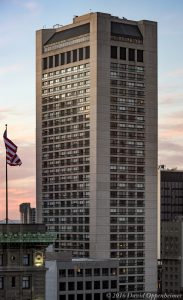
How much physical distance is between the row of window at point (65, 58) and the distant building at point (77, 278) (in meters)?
40.1

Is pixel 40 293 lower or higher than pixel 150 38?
lower

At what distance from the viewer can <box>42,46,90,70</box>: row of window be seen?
153775 millimetres

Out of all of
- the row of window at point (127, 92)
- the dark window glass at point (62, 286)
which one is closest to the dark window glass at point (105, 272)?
the dark window glass at point (62, 286)

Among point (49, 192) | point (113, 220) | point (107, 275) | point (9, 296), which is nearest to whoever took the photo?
point (9, 296)

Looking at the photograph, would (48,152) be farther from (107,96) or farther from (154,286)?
(154,286)

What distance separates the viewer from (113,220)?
149 metres

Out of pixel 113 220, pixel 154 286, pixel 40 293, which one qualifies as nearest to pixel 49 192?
pixel 113 220

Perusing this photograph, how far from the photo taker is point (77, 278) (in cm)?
13200

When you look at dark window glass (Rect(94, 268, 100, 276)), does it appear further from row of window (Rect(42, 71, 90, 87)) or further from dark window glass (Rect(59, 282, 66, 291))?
row of window (Rect(42, 71, 90, 87))

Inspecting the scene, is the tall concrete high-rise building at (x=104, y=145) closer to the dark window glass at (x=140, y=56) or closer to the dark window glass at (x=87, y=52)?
the dark window glass at (x=87, y=52)

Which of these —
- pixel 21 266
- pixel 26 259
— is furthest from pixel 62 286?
pixel 21 266

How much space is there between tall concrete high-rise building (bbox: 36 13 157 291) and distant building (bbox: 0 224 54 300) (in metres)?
77.3

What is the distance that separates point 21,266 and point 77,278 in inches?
2574

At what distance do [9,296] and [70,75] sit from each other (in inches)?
3731
